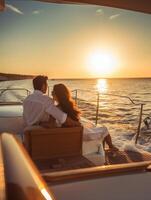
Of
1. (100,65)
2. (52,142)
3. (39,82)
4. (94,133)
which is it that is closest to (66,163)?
(52,142)

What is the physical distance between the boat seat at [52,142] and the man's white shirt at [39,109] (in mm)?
125

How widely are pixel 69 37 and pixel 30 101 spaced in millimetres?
26921

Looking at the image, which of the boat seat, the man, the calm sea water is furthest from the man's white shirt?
the calm sea water

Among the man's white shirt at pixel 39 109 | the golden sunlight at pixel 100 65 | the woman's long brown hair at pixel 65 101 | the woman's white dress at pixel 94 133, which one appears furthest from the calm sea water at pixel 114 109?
the man's white shirt at pixel 39 109

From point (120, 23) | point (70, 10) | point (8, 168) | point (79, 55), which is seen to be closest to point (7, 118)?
point (8, 168)

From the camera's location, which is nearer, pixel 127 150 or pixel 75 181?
pixel 75 181

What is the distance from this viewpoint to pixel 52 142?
2.88 m

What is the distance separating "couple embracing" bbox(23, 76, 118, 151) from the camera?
9.54 ft

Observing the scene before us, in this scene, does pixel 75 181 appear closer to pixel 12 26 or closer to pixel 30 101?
pixel 30 101

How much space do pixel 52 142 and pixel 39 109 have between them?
12.5 inches

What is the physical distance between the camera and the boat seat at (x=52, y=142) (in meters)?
2.80

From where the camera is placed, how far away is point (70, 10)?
28.0 metres

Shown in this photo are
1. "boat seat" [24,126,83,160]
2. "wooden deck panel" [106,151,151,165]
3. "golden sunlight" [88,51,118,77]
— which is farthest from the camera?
"golden sunlight" [88,51,118,77]

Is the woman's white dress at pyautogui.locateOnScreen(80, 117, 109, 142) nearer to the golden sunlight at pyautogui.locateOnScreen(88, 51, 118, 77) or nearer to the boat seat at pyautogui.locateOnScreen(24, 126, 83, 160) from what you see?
the boat seat at pyautogui.locateOnScreen(24, 126, 83, 160)
